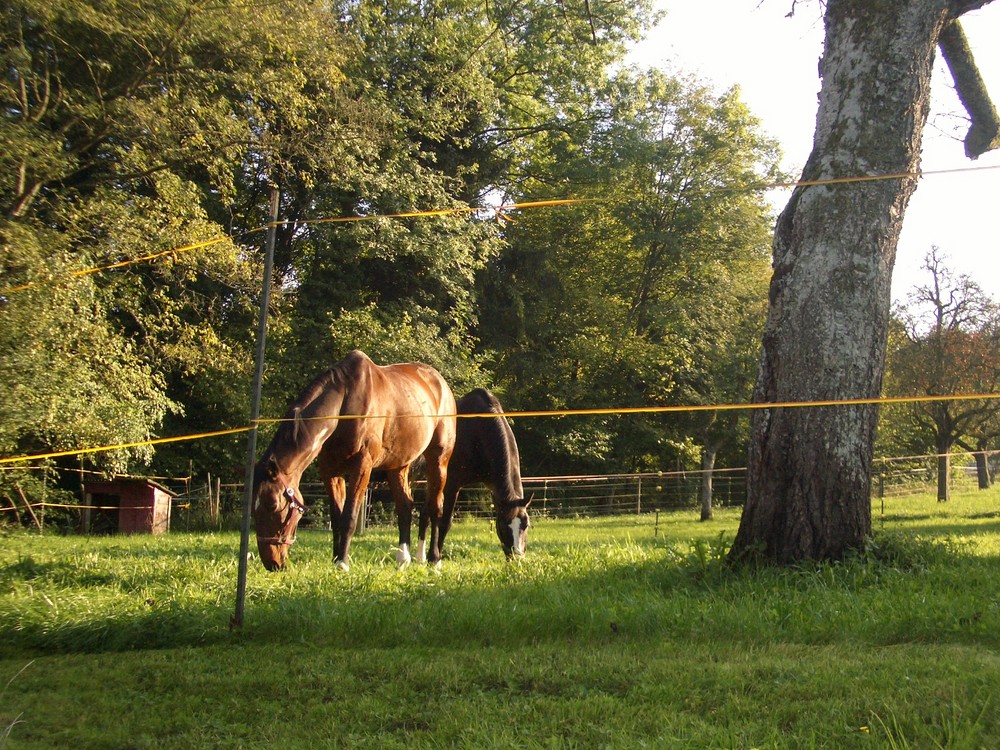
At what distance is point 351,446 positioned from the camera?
29.6 feet

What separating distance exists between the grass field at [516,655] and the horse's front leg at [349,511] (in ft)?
2.34

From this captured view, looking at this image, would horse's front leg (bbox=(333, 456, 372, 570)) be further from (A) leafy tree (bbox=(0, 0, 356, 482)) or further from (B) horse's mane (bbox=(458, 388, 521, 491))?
(A) leafy tree (bbox=(0, 0, 356, 482))

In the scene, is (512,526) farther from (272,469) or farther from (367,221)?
(367,221)

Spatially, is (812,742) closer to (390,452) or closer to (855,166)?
(855,166)

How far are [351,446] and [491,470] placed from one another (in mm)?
2188

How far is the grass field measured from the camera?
373cm

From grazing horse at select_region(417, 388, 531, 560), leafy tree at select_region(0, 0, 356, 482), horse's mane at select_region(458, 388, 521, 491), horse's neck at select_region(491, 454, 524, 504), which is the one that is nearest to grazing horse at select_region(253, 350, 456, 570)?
grazing horse at select_region(417, 388, 531, 560)

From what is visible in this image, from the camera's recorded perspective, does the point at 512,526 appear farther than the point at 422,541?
No

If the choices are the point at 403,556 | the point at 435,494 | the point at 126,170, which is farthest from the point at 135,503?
the point at 403,556

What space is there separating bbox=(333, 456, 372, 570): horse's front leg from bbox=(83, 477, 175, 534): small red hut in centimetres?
1138

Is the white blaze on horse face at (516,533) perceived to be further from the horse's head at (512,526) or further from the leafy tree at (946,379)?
the leafy tree at (946,379)

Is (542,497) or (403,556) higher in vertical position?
(403,556)

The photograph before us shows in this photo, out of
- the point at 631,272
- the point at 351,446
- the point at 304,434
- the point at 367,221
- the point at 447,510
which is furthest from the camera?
the point at 631,272

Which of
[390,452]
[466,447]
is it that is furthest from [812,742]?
[466,447]
